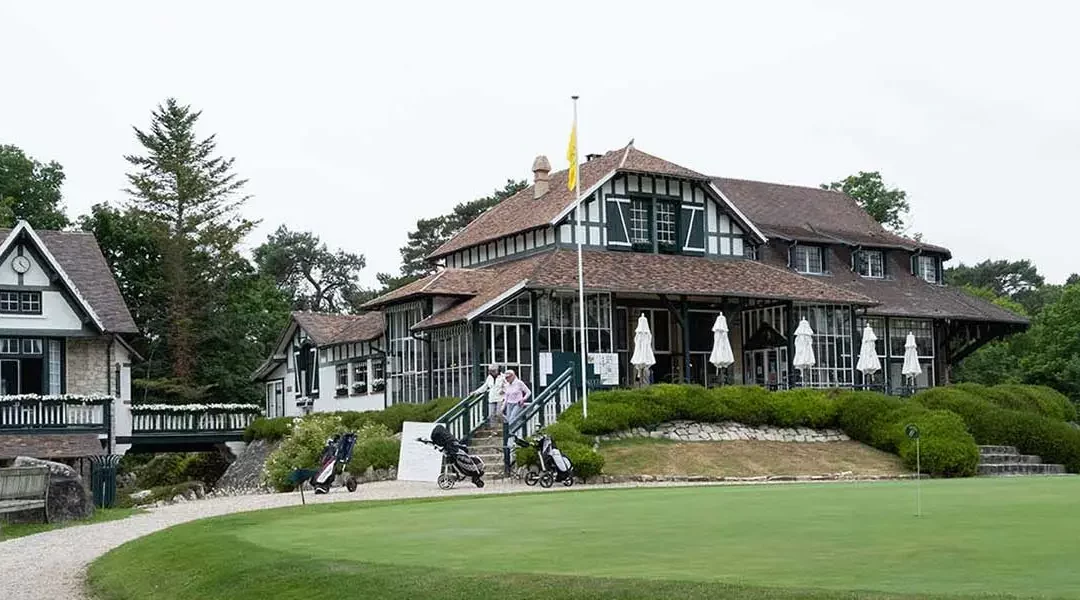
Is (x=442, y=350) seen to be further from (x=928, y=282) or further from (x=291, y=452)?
(x=928, y=282)

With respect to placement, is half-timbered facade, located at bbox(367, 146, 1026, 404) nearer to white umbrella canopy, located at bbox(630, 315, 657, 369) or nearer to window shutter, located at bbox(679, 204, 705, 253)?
window shutter, located at bbox(679, 204, 705, 253)

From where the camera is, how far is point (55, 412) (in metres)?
36.2

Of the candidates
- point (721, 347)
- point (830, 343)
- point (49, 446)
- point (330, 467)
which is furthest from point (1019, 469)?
point (49, 446)

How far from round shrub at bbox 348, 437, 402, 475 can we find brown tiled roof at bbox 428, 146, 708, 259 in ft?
36.2

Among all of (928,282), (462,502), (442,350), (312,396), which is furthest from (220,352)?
(462,502)

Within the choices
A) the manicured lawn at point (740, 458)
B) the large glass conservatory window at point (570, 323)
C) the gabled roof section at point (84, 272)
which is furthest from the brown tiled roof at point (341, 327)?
the manicured lawn at point (740, 458)

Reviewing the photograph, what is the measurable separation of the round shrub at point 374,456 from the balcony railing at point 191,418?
13.1 meters

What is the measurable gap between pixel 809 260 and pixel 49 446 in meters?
26.5

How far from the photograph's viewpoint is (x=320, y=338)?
4847cm

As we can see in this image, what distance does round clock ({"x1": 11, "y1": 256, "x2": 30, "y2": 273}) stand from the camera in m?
37.4

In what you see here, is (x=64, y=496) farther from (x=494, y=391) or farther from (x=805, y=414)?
(x=805, y=414)

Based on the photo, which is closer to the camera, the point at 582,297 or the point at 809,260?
the point at 582,297

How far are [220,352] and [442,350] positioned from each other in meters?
22.5

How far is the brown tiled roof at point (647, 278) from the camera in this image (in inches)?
1463
